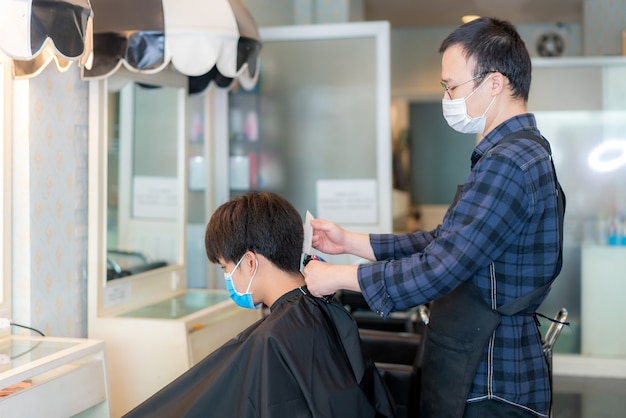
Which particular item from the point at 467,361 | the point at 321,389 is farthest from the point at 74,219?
the point at 467,361

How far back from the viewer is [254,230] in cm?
186

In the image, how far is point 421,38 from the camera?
8008mm

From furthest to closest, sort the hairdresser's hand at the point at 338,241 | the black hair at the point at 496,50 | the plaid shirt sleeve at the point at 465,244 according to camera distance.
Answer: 1. the hairdresser's hand at the point at 338,241
2. the black hair at the point at 496,50
3. the plaid shirt sleeve at the point at 465,244

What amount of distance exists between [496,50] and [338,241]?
26.8 inches

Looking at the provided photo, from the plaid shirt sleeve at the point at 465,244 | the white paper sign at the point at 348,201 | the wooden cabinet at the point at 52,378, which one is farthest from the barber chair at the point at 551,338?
the white paper sign at the point at 348,201

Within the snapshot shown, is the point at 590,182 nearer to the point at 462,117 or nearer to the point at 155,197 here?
the point at 155,197

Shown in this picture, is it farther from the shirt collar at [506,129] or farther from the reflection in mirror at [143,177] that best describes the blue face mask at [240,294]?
the reflection in mirror at [143,177]

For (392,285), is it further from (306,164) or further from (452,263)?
(306,164)

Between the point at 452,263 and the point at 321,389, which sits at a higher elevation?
the point at 452,263

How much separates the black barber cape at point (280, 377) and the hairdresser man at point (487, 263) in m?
0.12

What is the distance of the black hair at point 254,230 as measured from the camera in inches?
72.9

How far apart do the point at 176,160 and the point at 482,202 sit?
203 cm

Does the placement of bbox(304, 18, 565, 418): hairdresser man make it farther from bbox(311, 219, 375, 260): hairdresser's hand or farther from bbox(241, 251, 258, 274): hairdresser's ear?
bbox(311, 219, 375, 260): hairdresser's hand

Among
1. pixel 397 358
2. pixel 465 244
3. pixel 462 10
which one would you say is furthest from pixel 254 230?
pixel 462 10
